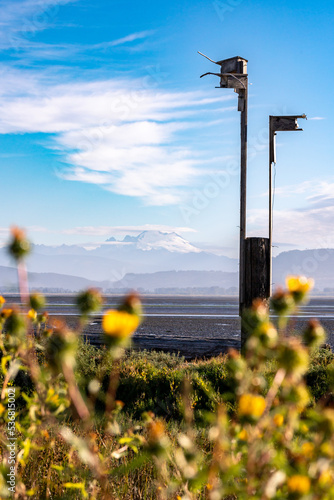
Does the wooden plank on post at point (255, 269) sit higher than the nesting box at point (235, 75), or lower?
lower

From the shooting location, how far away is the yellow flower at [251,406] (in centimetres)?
122

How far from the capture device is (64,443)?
3.98m

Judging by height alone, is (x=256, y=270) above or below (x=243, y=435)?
above

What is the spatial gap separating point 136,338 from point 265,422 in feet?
44.1

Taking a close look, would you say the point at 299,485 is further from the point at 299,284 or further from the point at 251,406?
the point at 299,284

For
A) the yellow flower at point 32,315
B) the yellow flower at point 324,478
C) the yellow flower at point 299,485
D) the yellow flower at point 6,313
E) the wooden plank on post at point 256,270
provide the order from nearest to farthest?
1. the yellow flower at point 299,485
2. the yellow flower at point 324,478
3. the yellow flower at point 6,313
4. the yellow flower at point 32,315
5. the wooden plank on post at point 256,270

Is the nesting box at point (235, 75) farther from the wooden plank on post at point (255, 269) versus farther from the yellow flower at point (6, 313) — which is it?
the yellow flower at point (6, 313)

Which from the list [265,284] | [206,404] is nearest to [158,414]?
[206,404]

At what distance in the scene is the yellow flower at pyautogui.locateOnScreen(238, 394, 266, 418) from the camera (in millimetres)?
1218

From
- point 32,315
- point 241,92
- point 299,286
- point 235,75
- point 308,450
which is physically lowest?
point 308,450

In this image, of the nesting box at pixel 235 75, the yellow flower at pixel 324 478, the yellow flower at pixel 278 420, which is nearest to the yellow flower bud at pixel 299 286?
the yellow flower at pixel 278 420

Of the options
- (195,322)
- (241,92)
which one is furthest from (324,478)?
(195,322)

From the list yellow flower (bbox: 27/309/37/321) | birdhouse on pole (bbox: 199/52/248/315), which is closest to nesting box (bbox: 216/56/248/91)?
birdhouse on pole (bbox: 199/52/248/315)

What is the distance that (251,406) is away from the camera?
1.22 metres
